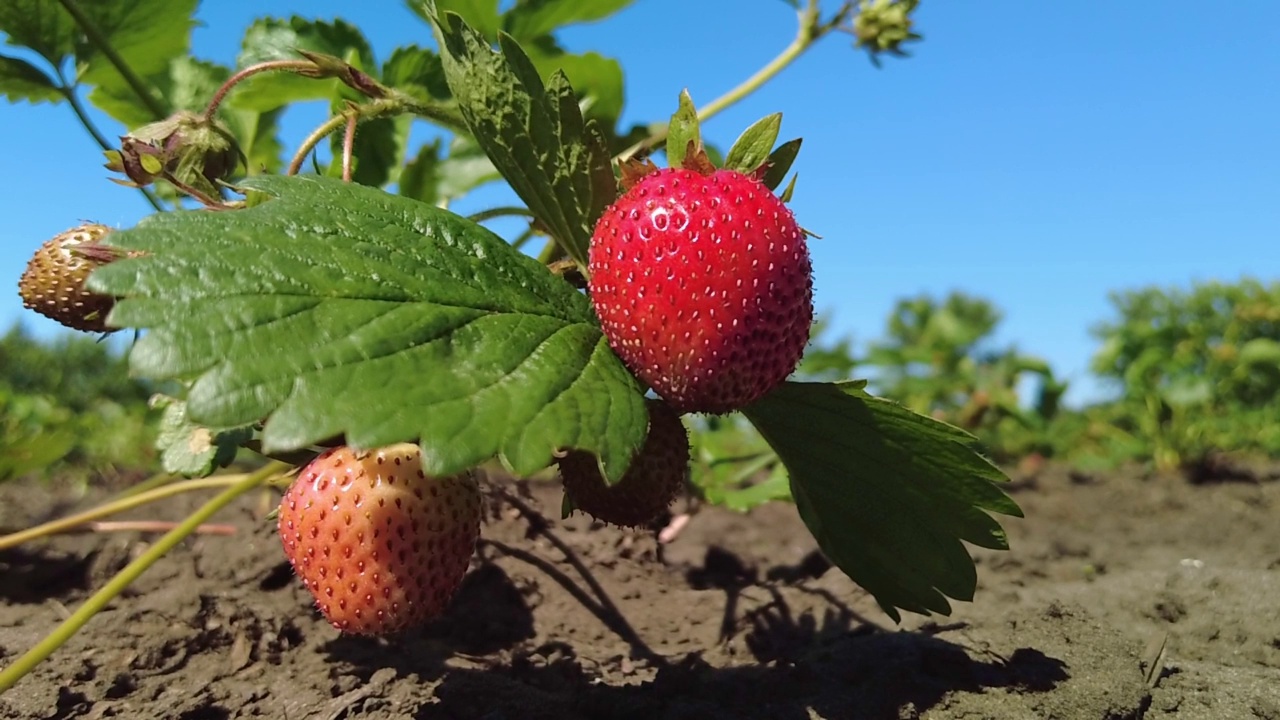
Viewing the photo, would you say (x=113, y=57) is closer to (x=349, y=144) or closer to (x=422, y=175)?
(x=422, y=175)

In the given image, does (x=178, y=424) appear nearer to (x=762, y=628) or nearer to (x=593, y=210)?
(x=593, y=210)

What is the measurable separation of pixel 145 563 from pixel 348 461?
0.52 m

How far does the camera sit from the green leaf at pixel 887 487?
125 cm

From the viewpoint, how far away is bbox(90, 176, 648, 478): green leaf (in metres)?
0.89

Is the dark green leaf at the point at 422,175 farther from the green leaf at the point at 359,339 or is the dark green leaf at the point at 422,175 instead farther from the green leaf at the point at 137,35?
the green leaf at the point at 359,339

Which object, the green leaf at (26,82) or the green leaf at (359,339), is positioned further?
the green leaf at (26,82)

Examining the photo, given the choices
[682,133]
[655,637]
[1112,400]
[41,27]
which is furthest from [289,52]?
[1112,400]

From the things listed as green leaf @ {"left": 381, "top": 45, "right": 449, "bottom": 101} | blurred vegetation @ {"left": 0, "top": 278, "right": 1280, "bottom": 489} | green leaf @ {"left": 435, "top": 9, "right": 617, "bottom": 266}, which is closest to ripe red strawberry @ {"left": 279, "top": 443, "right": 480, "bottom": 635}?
green leaf @ {"left": 435, "top": 9, "right": 617, "bottom": 266}

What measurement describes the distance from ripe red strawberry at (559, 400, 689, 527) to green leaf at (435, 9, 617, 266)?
28cm

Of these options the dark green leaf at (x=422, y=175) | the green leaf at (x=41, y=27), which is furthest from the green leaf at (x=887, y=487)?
the green leaf at (x=41, y=27)

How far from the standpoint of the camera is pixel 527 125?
3.70 feet

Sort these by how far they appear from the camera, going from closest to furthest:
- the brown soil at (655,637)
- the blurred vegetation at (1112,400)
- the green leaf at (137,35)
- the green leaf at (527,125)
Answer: the green leaf at (527,125), the brown soil at (655,637), the green leaf at (137,35), the blurred vegetation at (1112,400)

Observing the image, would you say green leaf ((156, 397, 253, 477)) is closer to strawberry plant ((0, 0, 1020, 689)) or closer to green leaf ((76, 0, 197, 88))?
strawberry plant ((0, 0, 1020, 689))

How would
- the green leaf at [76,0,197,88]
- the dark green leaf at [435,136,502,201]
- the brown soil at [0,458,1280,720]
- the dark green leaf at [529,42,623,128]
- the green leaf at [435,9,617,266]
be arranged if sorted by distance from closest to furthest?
the green leaf at [435,9,617,266] → the brown soil at [0,458,1280,720] → the green leaf at [76,0,197,88] → the dark green leaf at [529,42,623,128] → the dark green leaf at [435,136,502,201]
